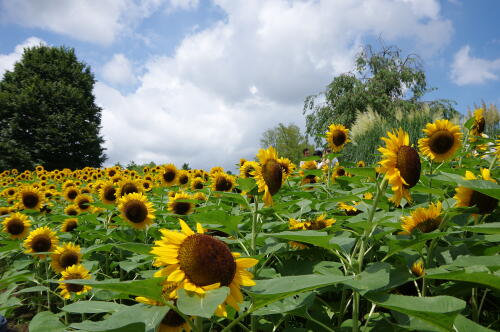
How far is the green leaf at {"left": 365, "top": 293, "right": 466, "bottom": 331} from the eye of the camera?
91 cm

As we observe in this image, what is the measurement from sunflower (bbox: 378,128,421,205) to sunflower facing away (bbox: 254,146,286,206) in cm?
66

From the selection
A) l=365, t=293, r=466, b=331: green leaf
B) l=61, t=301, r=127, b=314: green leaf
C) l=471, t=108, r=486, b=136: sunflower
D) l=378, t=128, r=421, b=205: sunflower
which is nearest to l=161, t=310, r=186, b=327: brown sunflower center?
l=61, t=301, r=127, b=314: green leaf

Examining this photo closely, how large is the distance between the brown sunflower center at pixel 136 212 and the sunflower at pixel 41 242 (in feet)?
2.85

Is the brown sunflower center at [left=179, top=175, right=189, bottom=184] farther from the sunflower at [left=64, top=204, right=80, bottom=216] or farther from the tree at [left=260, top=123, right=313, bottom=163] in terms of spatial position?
the tree at [left=260, top=123, right=313, bottom=163]

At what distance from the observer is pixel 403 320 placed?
1169mm

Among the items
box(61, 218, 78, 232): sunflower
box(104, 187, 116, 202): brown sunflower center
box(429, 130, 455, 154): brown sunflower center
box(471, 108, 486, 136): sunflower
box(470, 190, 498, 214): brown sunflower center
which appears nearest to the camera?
box(470, 190, 498, 214): brown sunflower center

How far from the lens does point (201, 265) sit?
38.4 inches

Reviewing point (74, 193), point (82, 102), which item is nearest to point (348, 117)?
point (82, 102)

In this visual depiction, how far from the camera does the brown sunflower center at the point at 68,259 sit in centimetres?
276

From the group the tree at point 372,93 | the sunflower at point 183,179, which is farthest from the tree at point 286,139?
the sunflower at point 183,179

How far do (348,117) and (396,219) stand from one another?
29.7m

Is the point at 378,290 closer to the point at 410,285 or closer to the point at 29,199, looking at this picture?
the point at 410,285

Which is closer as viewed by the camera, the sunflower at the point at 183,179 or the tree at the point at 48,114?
the sunflower at the point at 183,179

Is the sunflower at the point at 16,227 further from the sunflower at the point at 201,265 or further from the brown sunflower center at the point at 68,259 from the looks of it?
the sunflower at the point at 201,265
